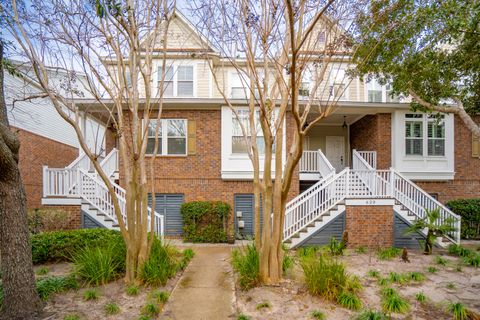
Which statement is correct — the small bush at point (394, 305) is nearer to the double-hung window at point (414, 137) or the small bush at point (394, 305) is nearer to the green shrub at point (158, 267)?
the green shrub at point (158, 267)

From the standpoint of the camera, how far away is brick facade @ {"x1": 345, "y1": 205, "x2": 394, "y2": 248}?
898 cm

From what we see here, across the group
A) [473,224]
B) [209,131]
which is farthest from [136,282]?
[473,224]

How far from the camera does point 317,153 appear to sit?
11.5 meters

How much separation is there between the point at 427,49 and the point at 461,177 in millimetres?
6780

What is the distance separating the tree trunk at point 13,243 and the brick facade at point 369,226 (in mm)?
8244

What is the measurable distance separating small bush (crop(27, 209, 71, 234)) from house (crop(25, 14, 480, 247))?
481 millimetres

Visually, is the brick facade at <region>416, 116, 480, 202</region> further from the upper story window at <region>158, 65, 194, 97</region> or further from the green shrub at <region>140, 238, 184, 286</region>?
the upper story window at <region>158, 65, 194, 97</region>

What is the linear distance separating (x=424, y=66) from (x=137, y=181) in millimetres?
8353

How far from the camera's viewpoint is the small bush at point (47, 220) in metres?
8.40

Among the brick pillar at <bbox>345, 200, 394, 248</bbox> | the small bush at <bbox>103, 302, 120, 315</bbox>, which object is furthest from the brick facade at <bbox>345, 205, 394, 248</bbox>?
the small bush at <bbox>103, 302, 120, 315</bbox>

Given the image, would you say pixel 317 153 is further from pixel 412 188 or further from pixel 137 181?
pixel 137 181

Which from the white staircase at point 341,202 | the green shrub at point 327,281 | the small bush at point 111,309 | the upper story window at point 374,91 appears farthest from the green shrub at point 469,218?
the small bush at point 111,309

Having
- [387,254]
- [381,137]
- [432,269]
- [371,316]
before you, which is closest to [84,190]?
[371,316]

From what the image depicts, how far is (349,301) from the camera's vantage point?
4691 millimetres
